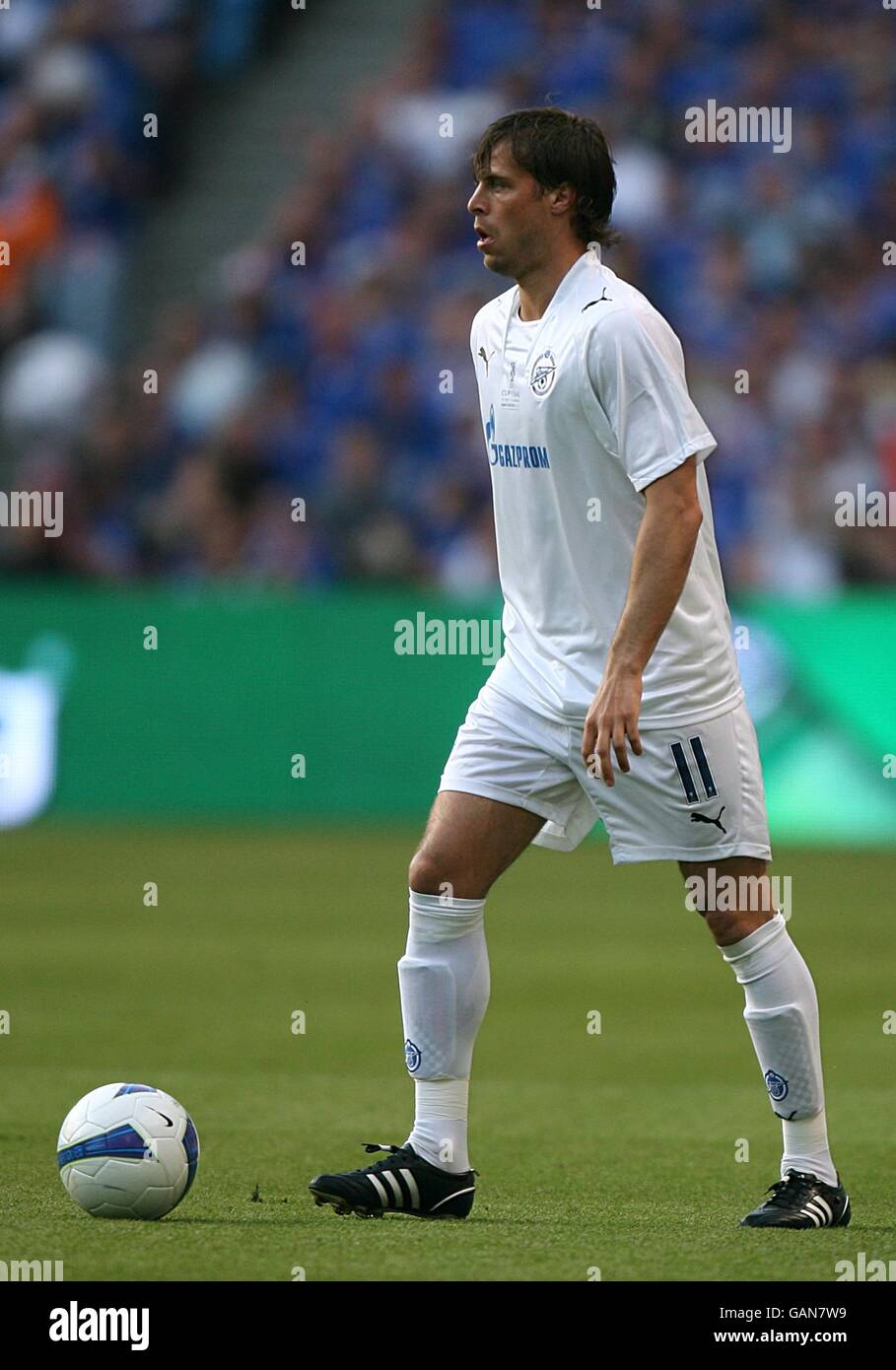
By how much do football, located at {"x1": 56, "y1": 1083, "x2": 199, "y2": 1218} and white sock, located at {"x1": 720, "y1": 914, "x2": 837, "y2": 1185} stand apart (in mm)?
1324

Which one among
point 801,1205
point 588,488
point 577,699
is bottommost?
point 801,1205

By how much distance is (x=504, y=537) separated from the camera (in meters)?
5.59

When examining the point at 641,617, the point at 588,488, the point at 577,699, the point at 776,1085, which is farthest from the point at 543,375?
the point at 776,1085

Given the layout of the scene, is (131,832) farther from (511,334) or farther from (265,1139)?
(511,334)

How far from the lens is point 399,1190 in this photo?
544cm

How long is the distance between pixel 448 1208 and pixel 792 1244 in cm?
87

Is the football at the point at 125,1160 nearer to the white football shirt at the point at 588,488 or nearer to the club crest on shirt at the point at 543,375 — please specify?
the white football shirt at the point at 588,488

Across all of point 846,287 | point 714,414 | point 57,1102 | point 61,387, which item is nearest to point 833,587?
point 714,414

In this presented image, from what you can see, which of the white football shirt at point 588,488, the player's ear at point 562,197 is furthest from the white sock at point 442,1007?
the player's ear at point 562,197

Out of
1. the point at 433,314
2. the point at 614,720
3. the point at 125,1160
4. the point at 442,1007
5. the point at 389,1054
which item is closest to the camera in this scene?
the point at 614,720

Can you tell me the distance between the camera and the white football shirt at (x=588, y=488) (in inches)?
205

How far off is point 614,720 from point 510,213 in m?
1.23

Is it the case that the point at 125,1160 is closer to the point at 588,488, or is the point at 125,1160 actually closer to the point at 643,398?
the point at 588,488

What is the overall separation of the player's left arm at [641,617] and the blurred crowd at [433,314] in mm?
9412
